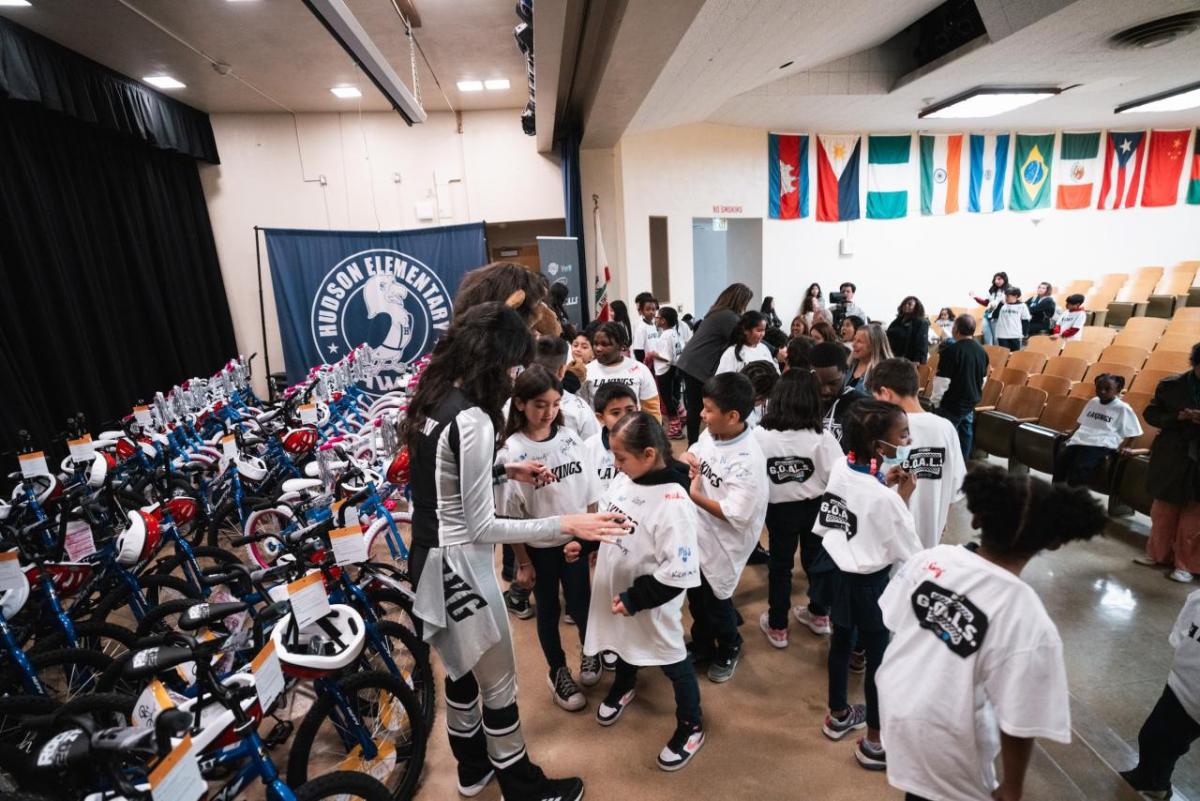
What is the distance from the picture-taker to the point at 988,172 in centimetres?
979

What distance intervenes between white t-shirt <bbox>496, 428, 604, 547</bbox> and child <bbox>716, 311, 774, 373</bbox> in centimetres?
178

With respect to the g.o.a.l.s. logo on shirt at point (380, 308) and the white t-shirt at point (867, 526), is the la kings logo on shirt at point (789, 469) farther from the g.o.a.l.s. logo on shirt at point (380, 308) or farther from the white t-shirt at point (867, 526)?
the g.o.a.l.s. logo on shirt at point (380, 308)

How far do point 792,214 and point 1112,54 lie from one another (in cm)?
394

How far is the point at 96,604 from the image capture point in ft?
8.04

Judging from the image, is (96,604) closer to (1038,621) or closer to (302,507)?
(302,507)

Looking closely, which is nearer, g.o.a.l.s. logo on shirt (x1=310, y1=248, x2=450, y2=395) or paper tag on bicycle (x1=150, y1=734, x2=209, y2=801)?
paper tag on bicycle (x1=150, y1=734, x2=209, y2=801)

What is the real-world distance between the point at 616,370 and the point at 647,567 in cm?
157

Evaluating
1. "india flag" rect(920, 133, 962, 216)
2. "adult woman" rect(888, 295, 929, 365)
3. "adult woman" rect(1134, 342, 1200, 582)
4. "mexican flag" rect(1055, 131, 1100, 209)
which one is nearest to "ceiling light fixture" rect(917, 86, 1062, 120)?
"india flag" rect(920, 133, 962, 216)

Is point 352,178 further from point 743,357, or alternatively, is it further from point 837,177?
point 837,177

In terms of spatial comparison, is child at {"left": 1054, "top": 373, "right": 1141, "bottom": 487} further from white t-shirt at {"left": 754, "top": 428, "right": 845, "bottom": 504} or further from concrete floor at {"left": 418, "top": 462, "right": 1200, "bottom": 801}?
white t-shirt at {"left": 754, "top": 428, "right": 845, "bottom": 504}

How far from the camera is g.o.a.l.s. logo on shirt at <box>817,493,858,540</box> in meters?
1.72

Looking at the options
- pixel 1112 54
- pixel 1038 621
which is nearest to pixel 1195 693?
pixel 1038 621

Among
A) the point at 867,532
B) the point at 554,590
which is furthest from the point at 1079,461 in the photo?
the point at 554,590

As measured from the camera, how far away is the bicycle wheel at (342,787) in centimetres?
122
